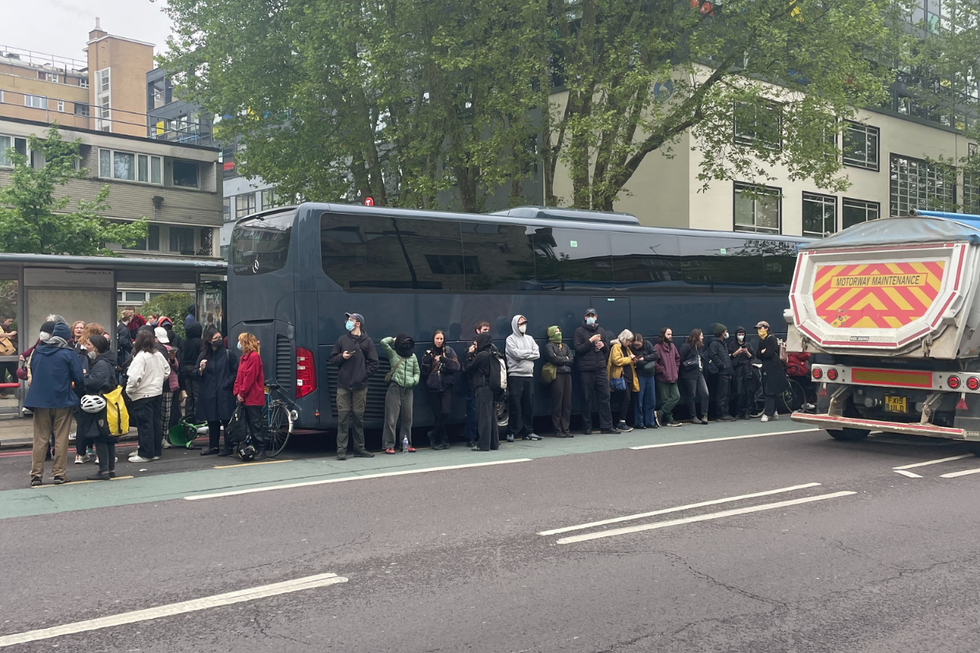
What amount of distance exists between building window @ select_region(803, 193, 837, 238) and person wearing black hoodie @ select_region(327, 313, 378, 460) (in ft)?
75.9

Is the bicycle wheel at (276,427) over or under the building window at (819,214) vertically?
under

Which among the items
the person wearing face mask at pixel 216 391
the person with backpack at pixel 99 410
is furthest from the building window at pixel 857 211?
the person with backpack at pixel 99 410

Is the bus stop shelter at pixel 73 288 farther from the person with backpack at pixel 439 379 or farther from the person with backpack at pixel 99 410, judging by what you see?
the person with backpack at pixel 99 410

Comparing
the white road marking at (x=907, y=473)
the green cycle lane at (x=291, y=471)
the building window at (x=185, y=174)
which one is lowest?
the green cycle lane at (x=291, y=471)

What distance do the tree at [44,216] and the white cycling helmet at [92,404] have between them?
21260 millimetres

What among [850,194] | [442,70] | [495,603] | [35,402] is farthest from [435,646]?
[850,194]

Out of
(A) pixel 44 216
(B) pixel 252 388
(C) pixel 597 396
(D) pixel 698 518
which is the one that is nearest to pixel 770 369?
(C) pixel 597 396

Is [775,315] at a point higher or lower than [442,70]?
lower

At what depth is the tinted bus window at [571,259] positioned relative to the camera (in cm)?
1466

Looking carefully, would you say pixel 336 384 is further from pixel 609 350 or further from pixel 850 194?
pixel 850 194

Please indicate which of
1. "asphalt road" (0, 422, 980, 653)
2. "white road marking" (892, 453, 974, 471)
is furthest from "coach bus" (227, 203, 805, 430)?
"white road marking" (892, 453, 974, 471)

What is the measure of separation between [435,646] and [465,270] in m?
9.27

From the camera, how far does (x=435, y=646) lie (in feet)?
15.8

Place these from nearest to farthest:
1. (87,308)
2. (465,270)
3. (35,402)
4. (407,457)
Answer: (35,402), (407,457), (465,270), (87,308)
